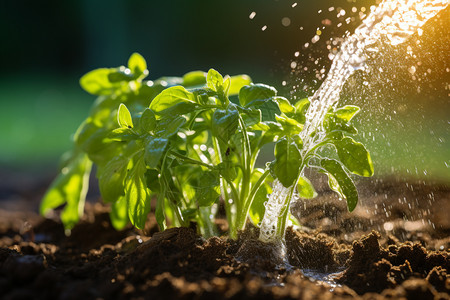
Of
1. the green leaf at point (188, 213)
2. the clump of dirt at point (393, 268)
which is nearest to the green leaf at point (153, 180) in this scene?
the green leaf at point (188, 213)

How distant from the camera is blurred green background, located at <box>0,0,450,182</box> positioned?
2.00 metres

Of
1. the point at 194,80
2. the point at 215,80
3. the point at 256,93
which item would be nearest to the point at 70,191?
the point at 194,80

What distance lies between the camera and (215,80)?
1.69 meters

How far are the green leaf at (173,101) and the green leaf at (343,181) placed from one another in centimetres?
52

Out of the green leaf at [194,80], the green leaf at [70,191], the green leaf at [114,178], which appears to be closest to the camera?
the green leaf at [114,178]

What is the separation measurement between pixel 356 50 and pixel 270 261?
2.93ft

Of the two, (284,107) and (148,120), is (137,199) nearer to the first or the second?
(148,120)

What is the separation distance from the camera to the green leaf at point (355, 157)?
5.15 feet

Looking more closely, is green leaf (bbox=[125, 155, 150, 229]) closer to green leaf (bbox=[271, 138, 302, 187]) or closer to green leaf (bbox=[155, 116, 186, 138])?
green leaf (bbox=[155, 116, 186, 138])

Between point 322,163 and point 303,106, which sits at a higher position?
point 303,106

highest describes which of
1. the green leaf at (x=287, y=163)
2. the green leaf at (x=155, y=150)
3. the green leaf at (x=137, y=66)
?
the green leaf at (x=137, y=66)

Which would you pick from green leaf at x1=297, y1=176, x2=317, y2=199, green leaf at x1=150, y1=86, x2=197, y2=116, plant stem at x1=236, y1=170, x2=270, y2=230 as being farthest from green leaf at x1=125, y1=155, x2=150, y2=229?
green leaf at x1=297, y1=176, x2=317, y2=199

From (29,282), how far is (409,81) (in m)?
1.67

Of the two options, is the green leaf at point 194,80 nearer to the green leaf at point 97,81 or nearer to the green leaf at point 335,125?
the green leaf at point 97,81
